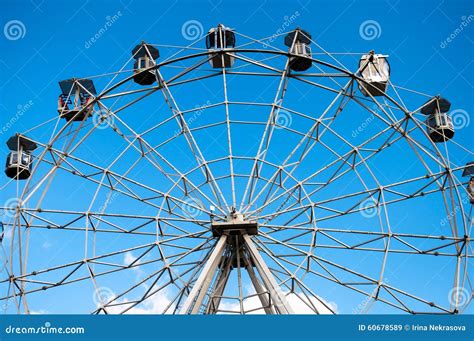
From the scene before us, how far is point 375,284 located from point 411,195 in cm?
386

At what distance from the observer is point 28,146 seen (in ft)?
85.0

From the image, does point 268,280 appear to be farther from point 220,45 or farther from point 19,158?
point 19,158

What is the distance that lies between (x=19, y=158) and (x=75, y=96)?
3.19 metres

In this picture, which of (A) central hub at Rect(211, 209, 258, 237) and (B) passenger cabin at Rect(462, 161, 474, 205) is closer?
(A) central hub at Rect(211, 209, 258, 237)

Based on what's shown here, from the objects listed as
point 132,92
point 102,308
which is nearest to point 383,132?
point 132,92

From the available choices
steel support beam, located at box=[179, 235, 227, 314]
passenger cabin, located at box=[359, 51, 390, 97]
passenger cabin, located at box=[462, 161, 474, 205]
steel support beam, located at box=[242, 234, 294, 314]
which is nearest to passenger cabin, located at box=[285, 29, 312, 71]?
passenger cabin, located at box=[359, 51, 390, 97]

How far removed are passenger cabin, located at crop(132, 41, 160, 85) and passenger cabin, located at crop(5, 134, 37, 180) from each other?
16.1 feet

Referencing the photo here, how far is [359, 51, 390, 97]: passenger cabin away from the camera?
24531 millimetres

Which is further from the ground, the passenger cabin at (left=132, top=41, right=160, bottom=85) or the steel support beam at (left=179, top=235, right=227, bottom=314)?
the passenger cabin at (left=132, top=41, right=160, bottom=85)

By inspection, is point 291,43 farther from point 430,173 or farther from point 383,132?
point 430,173

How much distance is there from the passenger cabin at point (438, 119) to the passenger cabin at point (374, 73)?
86.5 inches

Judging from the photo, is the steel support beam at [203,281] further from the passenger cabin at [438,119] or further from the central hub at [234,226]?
the passenger cabin at [438,119]

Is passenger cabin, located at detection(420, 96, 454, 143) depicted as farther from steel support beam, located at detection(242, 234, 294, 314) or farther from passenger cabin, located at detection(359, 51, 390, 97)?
steel support beam, located at detection(242, 234, 294, 314)

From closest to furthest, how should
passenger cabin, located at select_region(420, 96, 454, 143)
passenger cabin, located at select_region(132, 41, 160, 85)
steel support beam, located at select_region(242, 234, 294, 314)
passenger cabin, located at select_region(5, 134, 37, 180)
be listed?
steel support beam, located at select_region(242, 234, 294, 314)
passenger cabin, located at select_region(132, 41, 160, 85)
passenger cabin, located at select_region(5, 134, 37, 180)
passenger cabin, located at select_region(420, 96, 454, 143)
